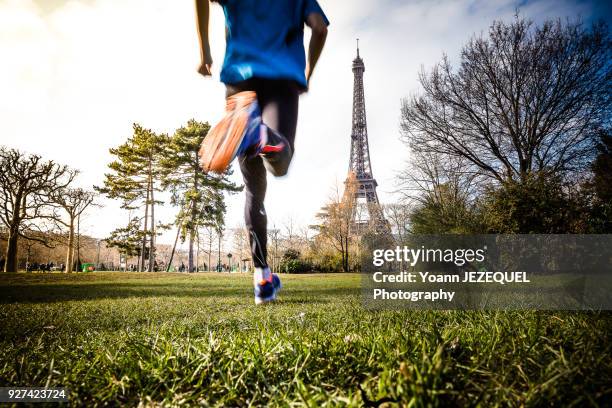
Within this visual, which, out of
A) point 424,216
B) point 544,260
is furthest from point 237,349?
point 424,216

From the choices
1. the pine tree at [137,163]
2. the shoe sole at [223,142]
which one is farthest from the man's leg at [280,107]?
the pine tree at [137,163]

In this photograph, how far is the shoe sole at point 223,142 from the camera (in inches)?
62.9

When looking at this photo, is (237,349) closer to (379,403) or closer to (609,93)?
(379,403)

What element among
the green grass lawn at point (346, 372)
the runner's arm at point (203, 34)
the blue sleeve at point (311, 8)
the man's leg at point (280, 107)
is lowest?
the green grass lawn at point (346, 372)

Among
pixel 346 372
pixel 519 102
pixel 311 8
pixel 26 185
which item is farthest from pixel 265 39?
pixel 519 102

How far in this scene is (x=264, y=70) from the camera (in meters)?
2.10

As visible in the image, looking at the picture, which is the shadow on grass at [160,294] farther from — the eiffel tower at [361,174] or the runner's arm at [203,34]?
the eiffel tower at [361,174]

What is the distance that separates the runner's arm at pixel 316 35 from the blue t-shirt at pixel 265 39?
48 millimetres

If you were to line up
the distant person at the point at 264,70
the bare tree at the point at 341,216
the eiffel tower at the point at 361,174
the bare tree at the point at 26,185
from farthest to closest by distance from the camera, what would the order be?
the eiffel tower at the point at 361,174 < the bare tree at the point at 341,216 < the bare tree at the point at 26,185 < the distant person at the point at 264,70

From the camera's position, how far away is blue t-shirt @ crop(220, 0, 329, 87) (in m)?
2.13

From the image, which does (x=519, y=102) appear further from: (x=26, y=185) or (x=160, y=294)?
(x=26, y=185)

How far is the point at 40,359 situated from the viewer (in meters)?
1.27

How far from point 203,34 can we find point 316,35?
0.75 m

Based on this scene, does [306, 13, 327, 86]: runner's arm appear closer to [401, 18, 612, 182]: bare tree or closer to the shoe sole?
the shoe sole
